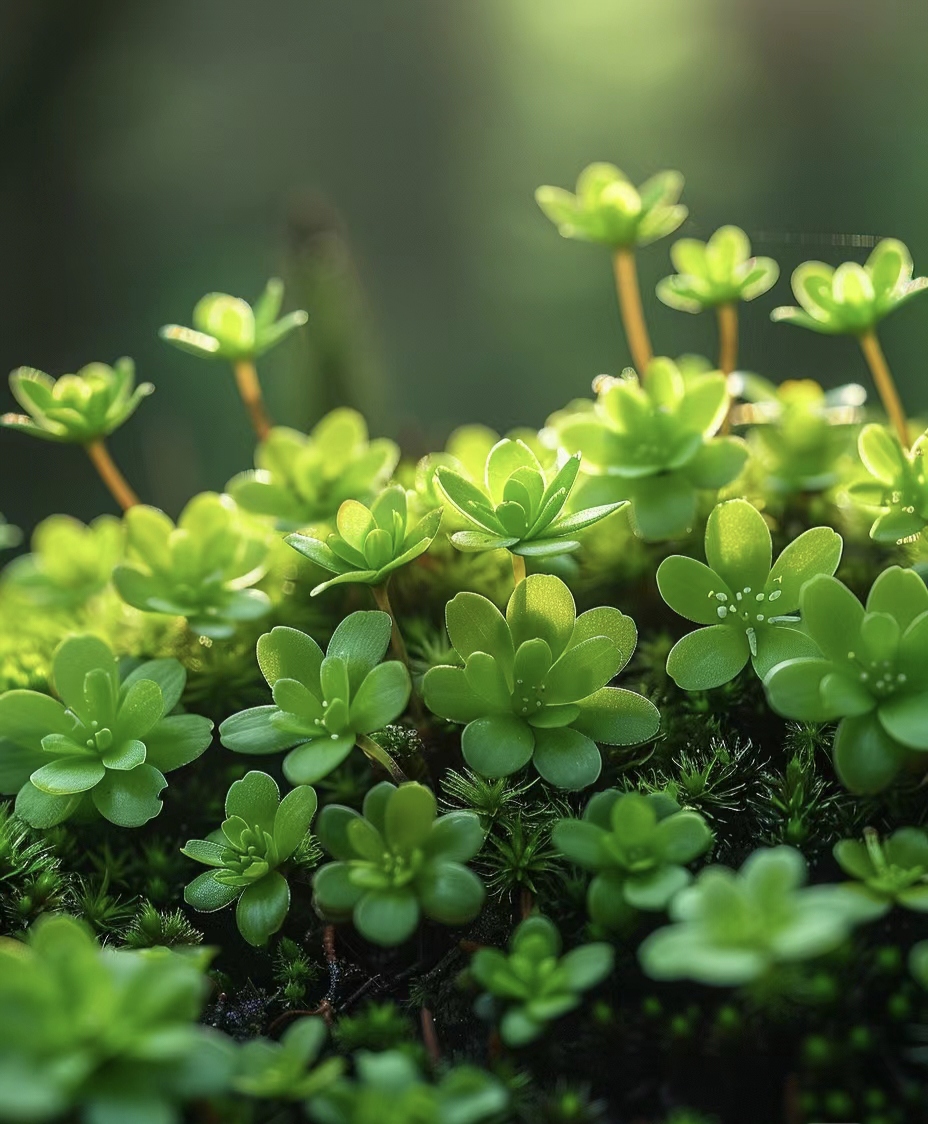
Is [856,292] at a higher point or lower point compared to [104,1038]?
higher

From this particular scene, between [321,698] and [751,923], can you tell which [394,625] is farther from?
[751,923]

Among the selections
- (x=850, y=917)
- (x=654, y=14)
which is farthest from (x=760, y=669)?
(x=654, y=14)

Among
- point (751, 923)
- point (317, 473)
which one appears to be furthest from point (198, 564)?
point (751, 923)

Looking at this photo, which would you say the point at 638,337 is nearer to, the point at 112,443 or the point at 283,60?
the point at 112,443

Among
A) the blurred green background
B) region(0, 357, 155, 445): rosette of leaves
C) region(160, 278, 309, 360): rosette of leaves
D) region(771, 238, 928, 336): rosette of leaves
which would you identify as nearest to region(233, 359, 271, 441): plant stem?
region(160, 278, 309, 360): rosette of leaves

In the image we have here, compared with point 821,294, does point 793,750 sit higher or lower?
lower

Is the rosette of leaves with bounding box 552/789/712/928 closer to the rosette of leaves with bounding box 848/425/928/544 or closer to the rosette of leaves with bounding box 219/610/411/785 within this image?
the rosette of leaves with bounding box 219/610/411/785
